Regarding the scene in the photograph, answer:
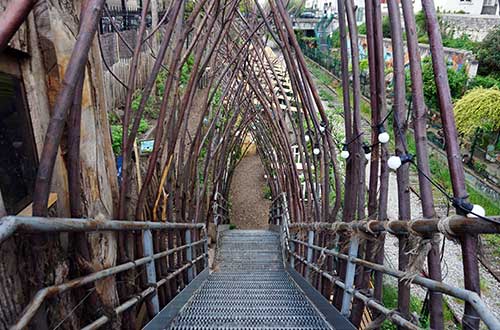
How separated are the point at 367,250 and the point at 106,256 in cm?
149

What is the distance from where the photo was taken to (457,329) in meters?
5.67

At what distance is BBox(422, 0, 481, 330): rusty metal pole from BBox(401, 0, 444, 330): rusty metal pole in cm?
18

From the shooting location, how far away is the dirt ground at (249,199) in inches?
530

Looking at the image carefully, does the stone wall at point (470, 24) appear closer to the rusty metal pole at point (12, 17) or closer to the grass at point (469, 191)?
the grass at point (469, 191)

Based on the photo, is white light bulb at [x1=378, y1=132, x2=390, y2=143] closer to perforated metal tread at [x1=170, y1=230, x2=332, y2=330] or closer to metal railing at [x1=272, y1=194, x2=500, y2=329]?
metal railing at [x1=272, y1=194, x2=500, y2=329]

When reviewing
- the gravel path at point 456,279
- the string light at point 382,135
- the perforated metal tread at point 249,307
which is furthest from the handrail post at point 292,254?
the string light at point 382,135

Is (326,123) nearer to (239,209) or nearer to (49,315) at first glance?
(49,315)

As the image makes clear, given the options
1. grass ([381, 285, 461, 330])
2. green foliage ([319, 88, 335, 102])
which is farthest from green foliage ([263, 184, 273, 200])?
grass ([381, 285, 461, 330])

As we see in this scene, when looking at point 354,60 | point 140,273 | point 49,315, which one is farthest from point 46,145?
point 354,60

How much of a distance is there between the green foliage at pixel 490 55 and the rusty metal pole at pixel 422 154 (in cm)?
1328

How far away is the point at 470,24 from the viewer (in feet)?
56.0

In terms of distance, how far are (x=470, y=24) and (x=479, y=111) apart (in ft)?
31.1

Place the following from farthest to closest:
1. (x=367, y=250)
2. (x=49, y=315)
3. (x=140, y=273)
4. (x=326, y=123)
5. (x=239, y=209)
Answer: (x=239, y=209) → (x=326, y=123) → (x=140, y=273) → (x=367, y=250) → (x=49, y=315)

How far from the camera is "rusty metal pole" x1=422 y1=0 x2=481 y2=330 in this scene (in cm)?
128
